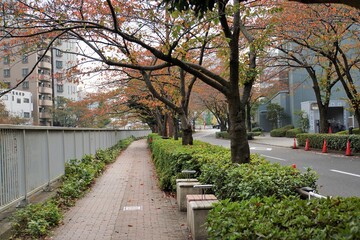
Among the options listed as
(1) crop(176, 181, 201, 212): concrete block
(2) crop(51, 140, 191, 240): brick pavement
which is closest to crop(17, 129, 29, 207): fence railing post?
(2) crop(51, 140, 191, 240): brick pavement

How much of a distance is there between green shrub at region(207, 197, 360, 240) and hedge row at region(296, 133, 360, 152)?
16651mm

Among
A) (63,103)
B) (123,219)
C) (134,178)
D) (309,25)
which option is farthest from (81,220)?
(63,103)

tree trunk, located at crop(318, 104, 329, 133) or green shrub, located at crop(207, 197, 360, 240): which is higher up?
tree trunk, located at crop(318, 104, 329, 133)

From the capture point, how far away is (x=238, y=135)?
7.38 metres

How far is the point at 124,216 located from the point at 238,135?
2760 mm

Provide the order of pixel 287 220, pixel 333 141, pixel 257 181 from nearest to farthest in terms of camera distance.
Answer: pixel 287 220
pixel 257 181
pixel 333 141

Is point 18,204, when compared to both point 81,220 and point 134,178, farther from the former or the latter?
point 134,178

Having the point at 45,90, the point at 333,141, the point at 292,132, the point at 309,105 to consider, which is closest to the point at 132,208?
the point at 333,141

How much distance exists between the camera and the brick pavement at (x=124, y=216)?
5872 mm

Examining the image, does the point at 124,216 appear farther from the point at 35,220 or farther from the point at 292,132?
the point at 292,132

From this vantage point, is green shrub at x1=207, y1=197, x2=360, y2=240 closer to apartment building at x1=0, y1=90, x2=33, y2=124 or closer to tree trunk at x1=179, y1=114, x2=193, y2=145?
tree trunk at x1=179, y1=114, x2=193, y2=145

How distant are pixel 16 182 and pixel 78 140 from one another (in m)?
7.37

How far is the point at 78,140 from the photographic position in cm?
1383

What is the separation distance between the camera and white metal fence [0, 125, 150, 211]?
20.1 feet
